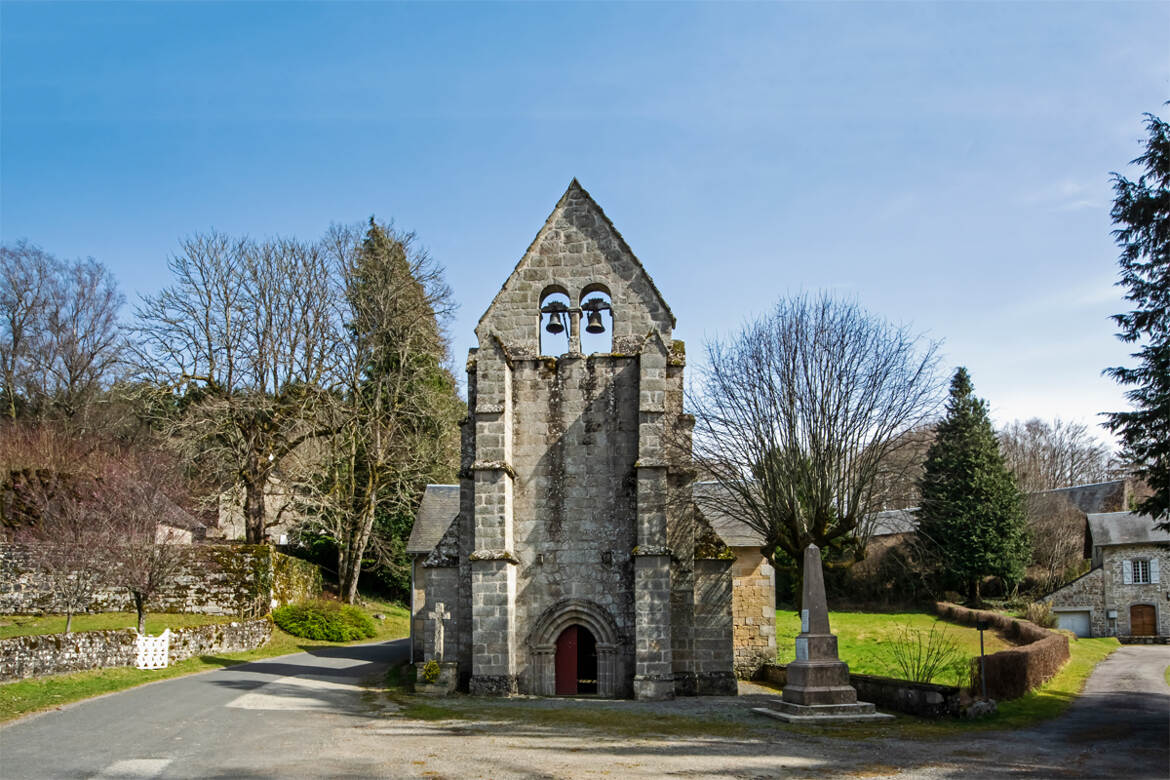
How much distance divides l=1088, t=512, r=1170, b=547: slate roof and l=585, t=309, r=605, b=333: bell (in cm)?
3123

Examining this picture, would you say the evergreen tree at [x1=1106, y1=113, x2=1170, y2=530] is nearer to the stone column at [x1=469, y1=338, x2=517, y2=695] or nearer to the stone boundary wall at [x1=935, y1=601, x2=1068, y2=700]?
the stone boundary wall at [x1=935, y1=601, x2=1068, y2=700]

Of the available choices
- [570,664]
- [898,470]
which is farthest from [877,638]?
[570,664]

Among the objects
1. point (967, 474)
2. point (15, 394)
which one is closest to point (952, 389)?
point (967, 474)

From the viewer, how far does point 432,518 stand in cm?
2961

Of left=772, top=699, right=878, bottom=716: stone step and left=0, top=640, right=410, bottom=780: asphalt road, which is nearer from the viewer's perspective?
left=0, top=640, right=410, bottom=780: asphalt road

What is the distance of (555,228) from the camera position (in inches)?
856

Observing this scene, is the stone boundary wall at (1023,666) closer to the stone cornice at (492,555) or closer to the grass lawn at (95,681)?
the stone cornice at (492,555)

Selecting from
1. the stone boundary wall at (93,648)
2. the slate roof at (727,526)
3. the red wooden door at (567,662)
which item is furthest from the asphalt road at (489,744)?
the slate roof at (727,526)

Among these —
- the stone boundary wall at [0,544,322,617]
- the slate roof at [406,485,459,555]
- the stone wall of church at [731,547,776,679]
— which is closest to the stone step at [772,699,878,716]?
the stone wall of church at [731,547,776,679]

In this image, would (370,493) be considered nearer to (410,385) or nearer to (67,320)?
(410,385)

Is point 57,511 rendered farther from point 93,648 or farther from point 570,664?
point 570,664

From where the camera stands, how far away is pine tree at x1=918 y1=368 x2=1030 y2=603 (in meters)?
Answer: 41.9

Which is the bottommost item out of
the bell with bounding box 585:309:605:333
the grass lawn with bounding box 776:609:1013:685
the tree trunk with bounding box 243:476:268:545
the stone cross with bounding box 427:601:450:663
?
the grass lawn with bounding box 776:609:1013:685

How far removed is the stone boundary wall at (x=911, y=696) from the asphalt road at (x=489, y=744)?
1570 millimetres
